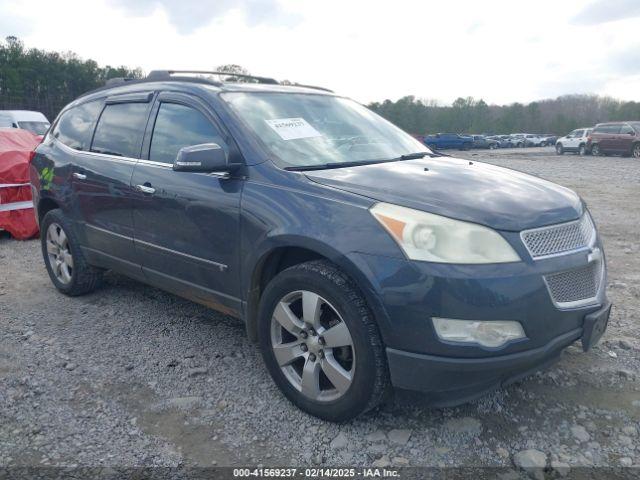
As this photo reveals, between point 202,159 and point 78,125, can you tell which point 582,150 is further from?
point 202,159

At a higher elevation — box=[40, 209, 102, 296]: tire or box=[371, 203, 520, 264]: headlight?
box=[371, 203, 520, 264]: headlight

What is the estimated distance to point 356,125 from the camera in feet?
12.7

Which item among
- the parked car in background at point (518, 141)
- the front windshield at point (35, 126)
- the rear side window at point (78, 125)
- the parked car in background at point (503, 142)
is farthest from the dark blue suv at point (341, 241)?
the parked car in background at point (518, 141)

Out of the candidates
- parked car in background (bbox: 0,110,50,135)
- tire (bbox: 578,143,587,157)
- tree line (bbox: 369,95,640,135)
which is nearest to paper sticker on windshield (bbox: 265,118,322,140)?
parked car in background (bbox: 0,110,50,135)

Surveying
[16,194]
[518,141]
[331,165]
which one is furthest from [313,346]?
[518,141]

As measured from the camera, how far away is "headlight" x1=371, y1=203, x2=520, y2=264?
7.84ft

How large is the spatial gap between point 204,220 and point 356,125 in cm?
132

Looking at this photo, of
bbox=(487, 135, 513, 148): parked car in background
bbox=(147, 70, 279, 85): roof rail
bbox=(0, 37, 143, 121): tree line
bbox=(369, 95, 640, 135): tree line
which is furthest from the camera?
bbox=(369, 95, 640, 135): tree line

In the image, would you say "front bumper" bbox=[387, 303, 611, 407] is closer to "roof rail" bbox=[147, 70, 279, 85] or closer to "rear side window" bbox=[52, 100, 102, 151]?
"roof rail" bbox=[147, 70, 279, 85]

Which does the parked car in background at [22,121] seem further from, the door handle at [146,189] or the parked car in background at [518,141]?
the parked car in background at [518,141]

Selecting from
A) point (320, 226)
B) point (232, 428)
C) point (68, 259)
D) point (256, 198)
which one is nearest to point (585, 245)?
point (320, 226)

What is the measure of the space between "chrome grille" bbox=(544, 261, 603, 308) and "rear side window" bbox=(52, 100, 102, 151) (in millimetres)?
3712

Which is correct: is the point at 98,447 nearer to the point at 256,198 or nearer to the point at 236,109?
the point at 256,198

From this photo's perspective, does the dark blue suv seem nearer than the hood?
Yes
